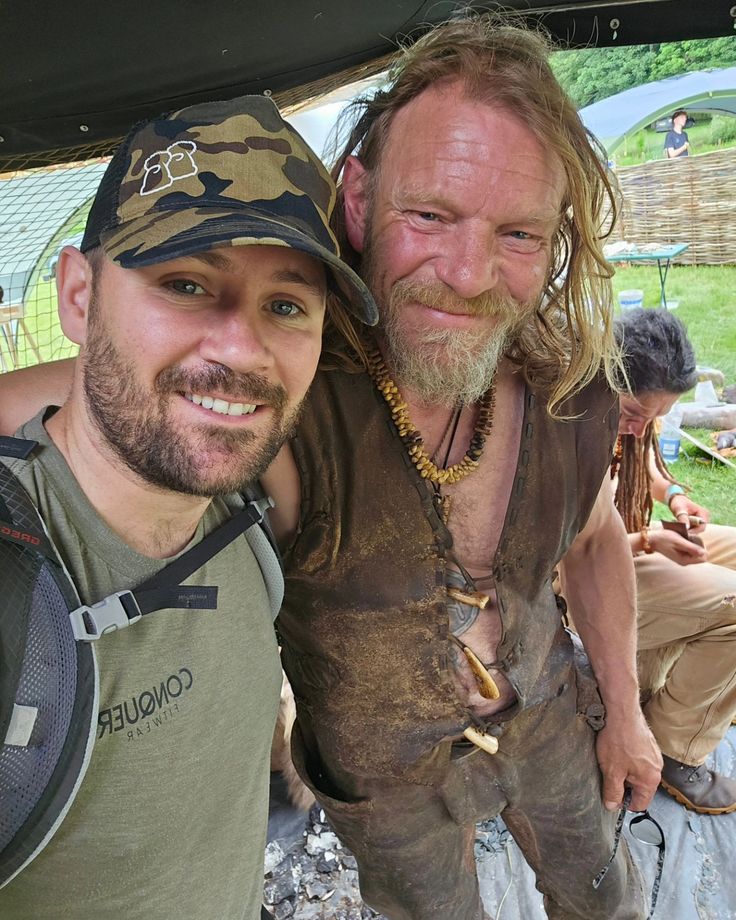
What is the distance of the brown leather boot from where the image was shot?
2.88 meters

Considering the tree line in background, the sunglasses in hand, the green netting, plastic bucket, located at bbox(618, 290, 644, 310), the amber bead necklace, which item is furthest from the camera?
plastic bucket, located at bbox(618, 290, 644, 310)

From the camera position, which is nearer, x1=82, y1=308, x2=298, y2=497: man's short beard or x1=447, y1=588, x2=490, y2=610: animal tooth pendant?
x1=82, y1=308, x2=298, y2=497: man's short beard

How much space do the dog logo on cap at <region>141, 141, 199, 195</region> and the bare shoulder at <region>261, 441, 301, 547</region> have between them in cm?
53

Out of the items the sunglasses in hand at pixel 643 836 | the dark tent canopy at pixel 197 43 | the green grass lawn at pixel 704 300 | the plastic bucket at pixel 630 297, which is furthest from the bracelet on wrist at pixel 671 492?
the green grass lawn at pixel 704 300

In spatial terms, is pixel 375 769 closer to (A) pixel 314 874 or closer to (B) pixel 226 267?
(B) pixel 226 267

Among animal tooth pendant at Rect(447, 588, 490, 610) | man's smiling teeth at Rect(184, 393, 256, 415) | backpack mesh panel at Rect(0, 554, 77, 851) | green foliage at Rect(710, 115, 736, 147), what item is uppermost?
man's smiling teeth at Rect(184, 393, 256, 415)

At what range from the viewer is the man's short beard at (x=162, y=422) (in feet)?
2.81

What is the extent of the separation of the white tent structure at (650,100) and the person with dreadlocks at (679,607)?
8.98 feet

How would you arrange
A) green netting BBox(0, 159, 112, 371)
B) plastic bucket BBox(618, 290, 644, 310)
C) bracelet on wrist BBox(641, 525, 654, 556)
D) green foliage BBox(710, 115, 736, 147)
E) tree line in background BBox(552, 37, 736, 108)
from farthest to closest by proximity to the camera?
green foliage BBox(710, 115, 736, 147) → plastic bucket BBox(618, 290, 644, 310) → tree line in background BBox(552, 37, 736, 108) → bracelet on wrist BBox(641, 525, 654, 556) → green netting BBox(0, 159, 112, 371)

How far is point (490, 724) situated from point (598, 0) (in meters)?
1.86

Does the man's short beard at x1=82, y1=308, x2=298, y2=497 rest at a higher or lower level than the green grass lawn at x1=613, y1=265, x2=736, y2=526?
higher

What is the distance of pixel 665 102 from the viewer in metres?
5.07

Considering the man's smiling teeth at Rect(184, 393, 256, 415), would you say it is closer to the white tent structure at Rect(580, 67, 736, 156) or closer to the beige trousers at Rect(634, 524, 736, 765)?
the beige trousers at Rect(634, 524, 736, 765)

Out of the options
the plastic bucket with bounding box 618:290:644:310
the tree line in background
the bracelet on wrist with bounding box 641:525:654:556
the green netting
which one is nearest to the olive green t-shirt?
the green netting
